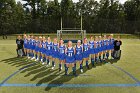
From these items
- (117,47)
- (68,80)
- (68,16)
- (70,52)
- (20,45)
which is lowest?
(68,80)

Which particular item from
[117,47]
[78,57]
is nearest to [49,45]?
[78,57]

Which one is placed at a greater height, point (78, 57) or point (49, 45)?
point (49, 45)

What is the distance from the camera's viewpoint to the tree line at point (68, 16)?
55.1 m

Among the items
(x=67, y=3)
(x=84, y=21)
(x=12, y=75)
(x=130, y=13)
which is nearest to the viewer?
(x=12, y=75)

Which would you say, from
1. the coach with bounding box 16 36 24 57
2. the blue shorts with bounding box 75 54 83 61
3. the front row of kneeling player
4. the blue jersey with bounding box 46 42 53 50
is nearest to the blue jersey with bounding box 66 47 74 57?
the front row of kneeling player

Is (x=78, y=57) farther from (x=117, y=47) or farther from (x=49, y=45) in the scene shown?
(x=117, y=47)

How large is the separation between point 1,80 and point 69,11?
6087 centimetres

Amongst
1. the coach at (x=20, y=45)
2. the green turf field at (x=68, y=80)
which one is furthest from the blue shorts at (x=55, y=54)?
the coach at (x=20, y=45)

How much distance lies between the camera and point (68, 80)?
12.3m

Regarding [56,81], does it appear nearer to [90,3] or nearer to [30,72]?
[30,72]

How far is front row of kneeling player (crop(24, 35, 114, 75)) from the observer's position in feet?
43.2

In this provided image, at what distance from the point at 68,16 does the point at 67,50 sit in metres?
59.1

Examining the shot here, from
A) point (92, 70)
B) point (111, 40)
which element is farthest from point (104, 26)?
point (92, 70)

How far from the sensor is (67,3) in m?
71.8
